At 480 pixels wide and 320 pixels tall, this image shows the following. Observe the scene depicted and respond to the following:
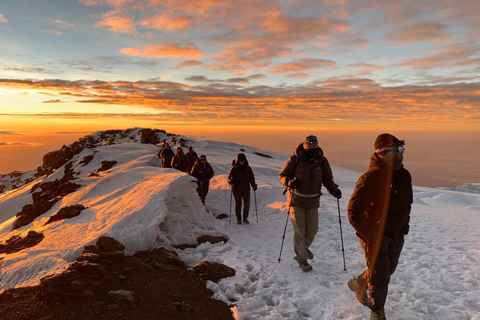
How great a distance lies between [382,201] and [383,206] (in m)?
0.08

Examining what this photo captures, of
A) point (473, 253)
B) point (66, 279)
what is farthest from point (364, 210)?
point (473, 253)

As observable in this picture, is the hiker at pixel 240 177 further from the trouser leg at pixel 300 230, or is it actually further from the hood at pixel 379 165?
the hood at pixel 379 165

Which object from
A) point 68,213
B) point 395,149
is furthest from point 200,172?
point 395,149

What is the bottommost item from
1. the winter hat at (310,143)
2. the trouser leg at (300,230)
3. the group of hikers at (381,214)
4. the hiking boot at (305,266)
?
the hiking boot at (305,266)

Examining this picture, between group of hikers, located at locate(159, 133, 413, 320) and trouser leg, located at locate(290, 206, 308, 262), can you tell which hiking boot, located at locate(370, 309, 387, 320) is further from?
trouser leg, located at locate(290, 206, 308, 262)

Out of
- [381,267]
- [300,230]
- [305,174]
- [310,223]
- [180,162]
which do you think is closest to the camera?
[381,267]

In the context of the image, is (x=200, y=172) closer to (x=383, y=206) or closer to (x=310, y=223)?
(x=310, y=223)

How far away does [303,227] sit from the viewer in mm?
6367

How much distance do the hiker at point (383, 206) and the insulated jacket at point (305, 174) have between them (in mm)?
2125

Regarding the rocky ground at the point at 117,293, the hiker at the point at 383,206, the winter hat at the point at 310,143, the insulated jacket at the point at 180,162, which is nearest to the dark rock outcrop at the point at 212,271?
the rocky ground at the point at 117,293

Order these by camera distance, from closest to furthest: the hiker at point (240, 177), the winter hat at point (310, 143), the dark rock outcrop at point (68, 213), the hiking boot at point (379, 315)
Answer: the hiking boot at point (379, 315) < the winter hat at point (310, 143) < the dark rock outcrop at point (68, 213) < the hiker at point (240, 177)

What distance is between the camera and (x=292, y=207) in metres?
6.44

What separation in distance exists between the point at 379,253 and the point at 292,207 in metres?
2.58

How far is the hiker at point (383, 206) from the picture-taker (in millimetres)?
3895
